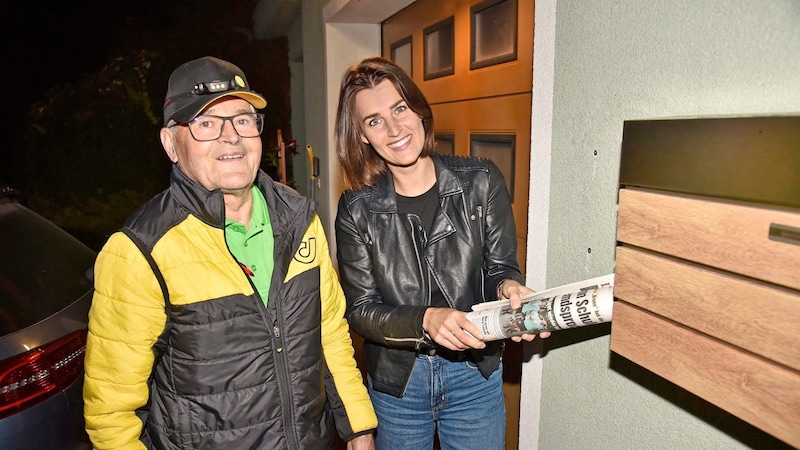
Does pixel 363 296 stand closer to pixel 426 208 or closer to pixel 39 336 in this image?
pixel 426 208

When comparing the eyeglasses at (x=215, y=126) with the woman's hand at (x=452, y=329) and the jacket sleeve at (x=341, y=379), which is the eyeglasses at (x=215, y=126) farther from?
the woman's hand at (x=452, y=329)

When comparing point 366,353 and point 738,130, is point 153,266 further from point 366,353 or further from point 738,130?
point 738,130

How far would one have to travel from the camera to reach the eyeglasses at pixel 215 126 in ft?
4.88

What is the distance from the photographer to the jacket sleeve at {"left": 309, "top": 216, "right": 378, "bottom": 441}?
1789 mm

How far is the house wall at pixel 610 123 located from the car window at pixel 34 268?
200 centimetres

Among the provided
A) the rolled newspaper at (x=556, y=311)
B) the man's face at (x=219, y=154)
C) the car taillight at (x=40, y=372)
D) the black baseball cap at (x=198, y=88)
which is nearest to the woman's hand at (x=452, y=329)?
the rolled newspaper at (x=556, y=311)

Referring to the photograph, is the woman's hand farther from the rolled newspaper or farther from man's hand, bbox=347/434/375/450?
man's hand, bbox=347/434/375/450

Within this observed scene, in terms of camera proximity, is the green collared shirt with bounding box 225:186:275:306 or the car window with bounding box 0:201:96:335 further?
the car window with bounding box 0:201:96:335

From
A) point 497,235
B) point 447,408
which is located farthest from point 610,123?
point 447,408

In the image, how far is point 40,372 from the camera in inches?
81.0

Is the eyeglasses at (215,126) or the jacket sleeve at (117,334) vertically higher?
the eyeglasses at (215,126)

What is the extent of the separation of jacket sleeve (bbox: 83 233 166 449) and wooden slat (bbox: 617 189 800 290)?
3.94 ft

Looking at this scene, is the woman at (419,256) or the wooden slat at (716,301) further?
the woman at (419,256)

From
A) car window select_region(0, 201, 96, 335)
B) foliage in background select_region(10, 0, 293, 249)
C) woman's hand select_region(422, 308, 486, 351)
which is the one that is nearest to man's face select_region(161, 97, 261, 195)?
woman's hand select_region(422, 308, 486, 351)
